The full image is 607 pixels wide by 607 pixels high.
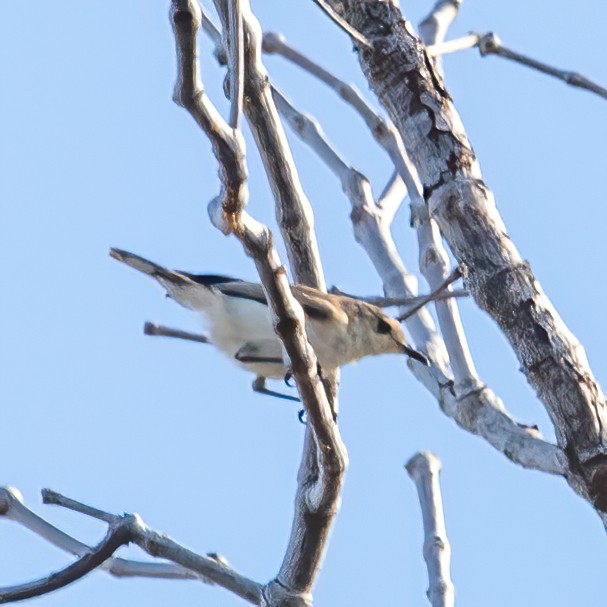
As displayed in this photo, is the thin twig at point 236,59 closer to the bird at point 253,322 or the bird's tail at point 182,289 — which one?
the bird at point 253,322

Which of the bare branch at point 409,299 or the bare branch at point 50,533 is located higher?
the bare branch at point 409,299

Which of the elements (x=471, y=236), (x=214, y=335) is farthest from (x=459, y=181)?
(x=214, y=335)

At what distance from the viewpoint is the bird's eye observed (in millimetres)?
6211

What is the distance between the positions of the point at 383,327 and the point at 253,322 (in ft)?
3.08

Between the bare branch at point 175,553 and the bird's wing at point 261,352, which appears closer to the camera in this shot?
the bare branch at point 175,553

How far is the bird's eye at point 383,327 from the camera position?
6.21 metres

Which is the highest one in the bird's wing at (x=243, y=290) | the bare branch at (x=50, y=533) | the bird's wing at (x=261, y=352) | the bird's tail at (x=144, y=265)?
the bird's wing at (x=243, y=290)

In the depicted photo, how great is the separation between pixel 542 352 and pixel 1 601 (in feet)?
5.81

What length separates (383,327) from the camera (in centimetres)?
623

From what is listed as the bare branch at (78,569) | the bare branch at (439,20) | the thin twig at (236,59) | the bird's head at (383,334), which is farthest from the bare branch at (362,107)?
the thin twig at (236,59)

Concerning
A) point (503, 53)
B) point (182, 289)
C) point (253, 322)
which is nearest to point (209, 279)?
point (182, 289)

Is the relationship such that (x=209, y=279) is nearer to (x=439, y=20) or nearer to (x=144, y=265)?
(x=144, y=265)

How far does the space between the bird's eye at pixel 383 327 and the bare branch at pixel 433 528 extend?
1861 millimetres

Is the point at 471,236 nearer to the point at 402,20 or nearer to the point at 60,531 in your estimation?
the point at 402,20
